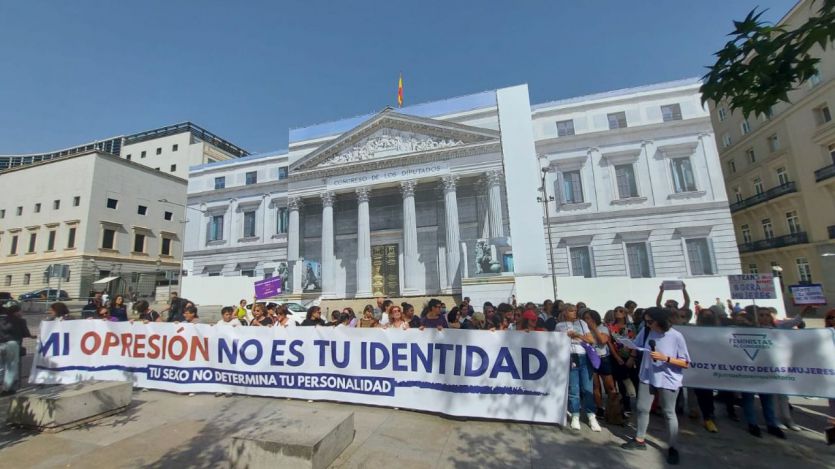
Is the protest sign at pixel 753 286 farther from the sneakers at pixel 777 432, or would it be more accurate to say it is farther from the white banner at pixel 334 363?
the white banner at pixel 334 363

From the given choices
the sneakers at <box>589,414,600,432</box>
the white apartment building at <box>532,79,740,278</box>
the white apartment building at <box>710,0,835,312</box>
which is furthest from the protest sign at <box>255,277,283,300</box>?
the white apartment building at <box>710,0,835,312</box>

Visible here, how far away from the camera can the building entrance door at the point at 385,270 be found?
1166 inches

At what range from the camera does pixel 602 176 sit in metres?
27.5

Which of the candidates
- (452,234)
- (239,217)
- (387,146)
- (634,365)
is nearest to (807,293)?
(634,365)

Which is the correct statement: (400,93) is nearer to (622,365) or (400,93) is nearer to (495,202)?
(495,202)

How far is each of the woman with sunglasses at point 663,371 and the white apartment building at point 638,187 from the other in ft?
76.0

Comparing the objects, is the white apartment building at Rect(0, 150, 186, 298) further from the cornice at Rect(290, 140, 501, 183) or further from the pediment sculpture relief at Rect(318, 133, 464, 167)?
the pediment sculpture relief at Rect(318, 133, 464, 167)

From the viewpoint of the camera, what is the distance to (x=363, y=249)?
27312mm

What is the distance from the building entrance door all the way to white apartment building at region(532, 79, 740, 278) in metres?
12.5

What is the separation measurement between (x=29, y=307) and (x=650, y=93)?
160ft

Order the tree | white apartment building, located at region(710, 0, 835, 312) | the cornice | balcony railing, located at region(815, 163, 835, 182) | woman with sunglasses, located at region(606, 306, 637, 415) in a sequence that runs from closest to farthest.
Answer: the tree < woman with sunglasses, located at region(606, 306, 637, 415) < balcony railing, located at region(815, 163, 835, 182) < white apartment building, located at region(710, 0, 835, 312) < the cornice

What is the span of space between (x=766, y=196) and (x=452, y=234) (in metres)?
28.1

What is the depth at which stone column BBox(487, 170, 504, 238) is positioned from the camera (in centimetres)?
2495

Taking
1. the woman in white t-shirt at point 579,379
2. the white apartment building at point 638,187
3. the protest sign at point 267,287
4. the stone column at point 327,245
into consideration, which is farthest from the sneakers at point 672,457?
the stone column at point 327,245
